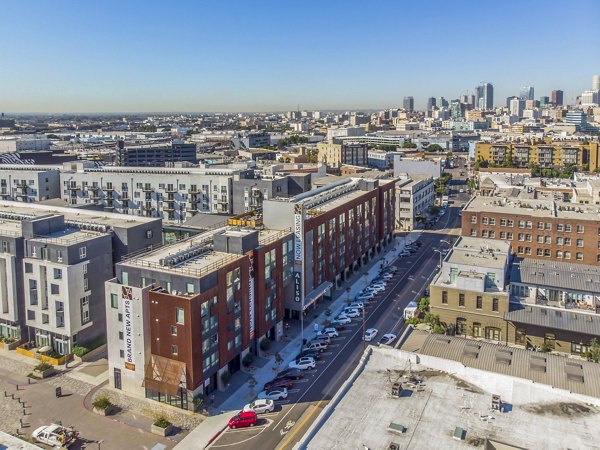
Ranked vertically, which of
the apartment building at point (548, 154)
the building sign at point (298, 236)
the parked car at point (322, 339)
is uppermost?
the apartment building at point (548, 154)

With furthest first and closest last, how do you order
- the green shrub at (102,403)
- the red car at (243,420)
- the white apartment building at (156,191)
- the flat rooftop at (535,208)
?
Result: the white apartment building at (156,191) → the flat rooftop at (535,208) → the green shrub at (102,403) → the red car at (243,420)

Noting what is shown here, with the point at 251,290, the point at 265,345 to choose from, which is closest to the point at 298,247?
the point at 251,290

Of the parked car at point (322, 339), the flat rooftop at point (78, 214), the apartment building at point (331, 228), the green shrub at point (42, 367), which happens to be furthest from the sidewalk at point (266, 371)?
the flat rooftop at point (78, 214)

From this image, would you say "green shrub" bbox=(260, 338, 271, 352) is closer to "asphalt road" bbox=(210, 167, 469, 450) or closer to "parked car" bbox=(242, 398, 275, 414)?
"asphalt road" bbox=(210, 167, 469, 450)

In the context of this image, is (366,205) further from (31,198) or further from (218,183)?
(31,198)

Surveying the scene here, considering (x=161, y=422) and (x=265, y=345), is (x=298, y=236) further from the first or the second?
(x=161, y=422)

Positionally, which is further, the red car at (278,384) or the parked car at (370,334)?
the parked car at (370,334)

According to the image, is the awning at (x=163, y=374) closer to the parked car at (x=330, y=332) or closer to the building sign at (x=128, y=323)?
the building sign at (x=128, y=323)
